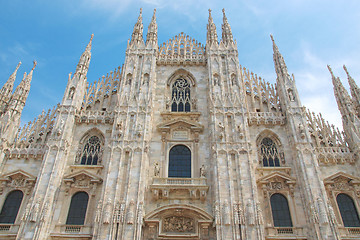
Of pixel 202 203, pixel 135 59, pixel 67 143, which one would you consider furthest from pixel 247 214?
pixel 135 59

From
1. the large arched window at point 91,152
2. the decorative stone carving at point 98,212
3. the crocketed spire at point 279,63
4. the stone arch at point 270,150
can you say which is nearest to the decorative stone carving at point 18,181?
the large arched window at point 91,152

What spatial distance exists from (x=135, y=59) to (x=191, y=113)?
6450 mm

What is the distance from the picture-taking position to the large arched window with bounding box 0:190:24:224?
54.9ft

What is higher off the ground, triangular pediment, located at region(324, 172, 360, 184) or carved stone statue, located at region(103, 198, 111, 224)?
triangular pediment, located at region(324, 172, 360, 184)

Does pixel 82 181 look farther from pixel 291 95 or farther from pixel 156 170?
pixel 291 95

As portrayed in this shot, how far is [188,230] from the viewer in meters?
16.1

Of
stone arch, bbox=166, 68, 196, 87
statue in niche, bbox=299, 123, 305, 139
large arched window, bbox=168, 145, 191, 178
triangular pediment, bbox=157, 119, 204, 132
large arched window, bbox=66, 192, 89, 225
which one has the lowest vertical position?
large arched window, bbox=66, 192, 89, 225

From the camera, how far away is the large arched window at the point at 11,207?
16.7 meters

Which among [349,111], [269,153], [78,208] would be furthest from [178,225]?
[349,111]

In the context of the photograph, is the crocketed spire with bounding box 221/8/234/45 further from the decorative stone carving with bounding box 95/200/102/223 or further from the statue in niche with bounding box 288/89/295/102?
the decorative stone carving with bounding box 95/200/102/223

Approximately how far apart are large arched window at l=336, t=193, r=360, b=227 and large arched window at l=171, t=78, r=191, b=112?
11426 mm

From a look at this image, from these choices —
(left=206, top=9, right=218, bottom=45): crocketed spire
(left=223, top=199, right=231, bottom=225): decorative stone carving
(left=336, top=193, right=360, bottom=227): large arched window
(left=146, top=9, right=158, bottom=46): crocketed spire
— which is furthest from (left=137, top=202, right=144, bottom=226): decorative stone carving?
(left=206, top=9, right=218, bottom=45): crocketed spire

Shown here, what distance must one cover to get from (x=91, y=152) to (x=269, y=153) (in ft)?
38.9

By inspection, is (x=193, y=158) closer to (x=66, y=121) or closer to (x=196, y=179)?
(x=196, y=179)
